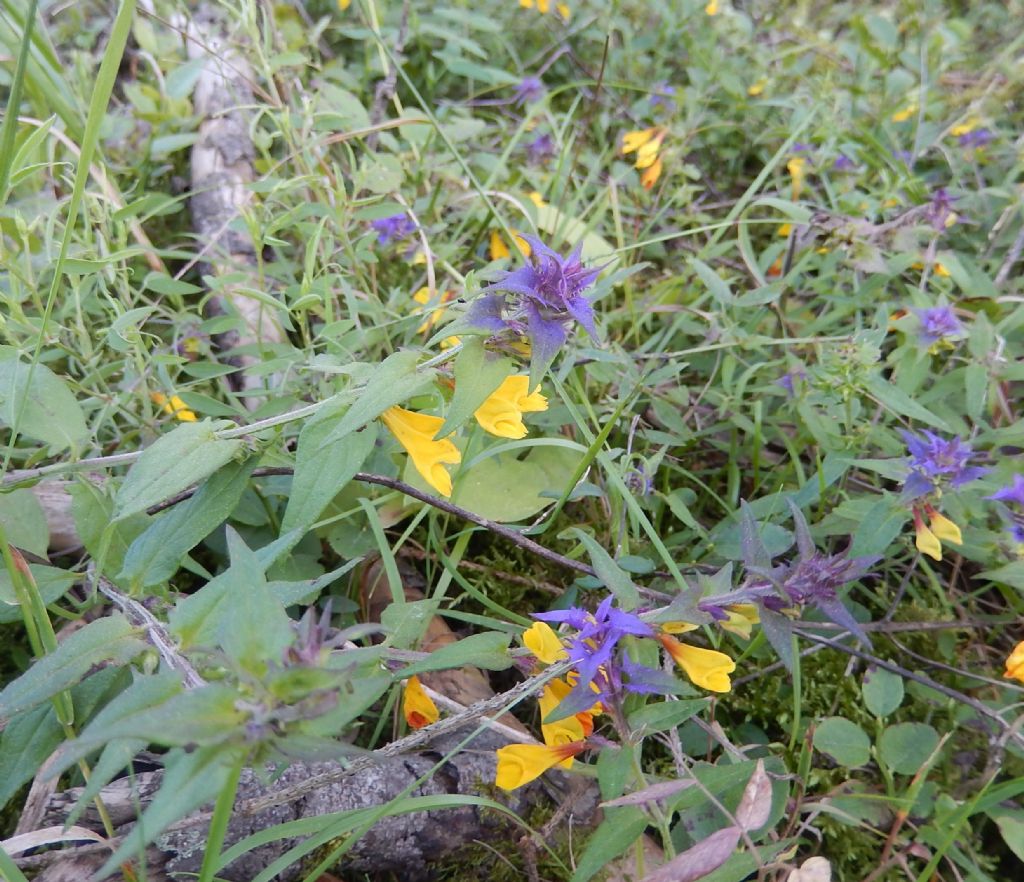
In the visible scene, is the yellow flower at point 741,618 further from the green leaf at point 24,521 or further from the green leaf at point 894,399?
the green leaf at point 24,521

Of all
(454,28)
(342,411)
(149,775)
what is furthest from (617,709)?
(454,28)

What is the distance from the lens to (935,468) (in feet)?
4.00

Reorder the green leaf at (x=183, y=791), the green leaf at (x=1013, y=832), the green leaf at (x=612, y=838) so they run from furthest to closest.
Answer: the green leaf at (x=1013, y=832)
the green leaf at (x=612, y=838)
the green leaf at (x=183, y=791)

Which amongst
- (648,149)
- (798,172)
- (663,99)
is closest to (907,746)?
(798,172)

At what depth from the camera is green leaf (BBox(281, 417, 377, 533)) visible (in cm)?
98

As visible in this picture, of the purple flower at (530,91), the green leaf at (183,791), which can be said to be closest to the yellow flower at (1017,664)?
the green leaf at (183,791)

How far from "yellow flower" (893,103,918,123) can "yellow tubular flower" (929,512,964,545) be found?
5.15 ft

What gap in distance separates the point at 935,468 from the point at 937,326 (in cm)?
42

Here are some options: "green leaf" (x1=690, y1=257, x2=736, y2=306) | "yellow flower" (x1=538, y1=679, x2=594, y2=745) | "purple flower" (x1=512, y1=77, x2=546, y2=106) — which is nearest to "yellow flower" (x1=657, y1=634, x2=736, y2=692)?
"yellow flower" (x1=538, y1=679, x2=594, y2=745)

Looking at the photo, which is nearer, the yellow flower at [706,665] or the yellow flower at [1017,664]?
the yellow flower at [706,665]

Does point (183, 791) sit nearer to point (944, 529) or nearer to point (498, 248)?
point (944, 529)

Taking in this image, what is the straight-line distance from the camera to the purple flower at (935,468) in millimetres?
1215

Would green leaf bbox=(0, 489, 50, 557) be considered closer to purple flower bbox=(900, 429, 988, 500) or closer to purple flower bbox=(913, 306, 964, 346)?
purple flower bbox=(900, 429, 988, 500)

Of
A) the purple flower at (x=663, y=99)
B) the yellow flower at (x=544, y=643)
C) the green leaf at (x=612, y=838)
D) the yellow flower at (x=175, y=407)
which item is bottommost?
the green leaf at (x=612, y=838)
